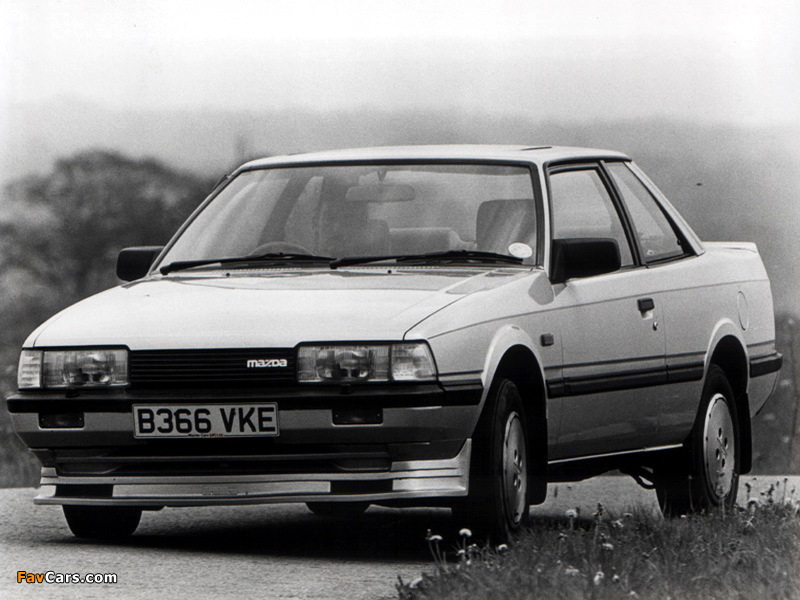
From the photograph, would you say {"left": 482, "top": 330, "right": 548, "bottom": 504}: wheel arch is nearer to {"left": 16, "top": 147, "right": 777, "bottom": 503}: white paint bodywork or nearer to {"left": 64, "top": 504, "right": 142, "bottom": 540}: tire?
{"left": 16, "top": 147, "right": 777, "bottom": 503}: white paint bodywork

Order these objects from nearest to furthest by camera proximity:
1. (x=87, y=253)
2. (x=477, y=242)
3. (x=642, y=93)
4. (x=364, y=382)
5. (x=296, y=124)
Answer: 1. (x=364, y=382)
2. (x=477, y=242)
3. (x=642, y=93)
4. (x=296, y=124)
5. (x=87, y=253)

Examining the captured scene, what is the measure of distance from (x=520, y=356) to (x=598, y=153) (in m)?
2.07

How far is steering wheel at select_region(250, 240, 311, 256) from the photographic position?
8.28 meters

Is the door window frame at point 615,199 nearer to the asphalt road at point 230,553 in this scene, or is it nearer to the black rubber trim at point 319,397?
the asphalt road at point 230,553

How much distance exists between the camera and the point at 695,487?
919cm

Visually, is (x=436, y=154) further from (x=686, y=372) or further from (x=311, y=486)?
(x=311, y=486)

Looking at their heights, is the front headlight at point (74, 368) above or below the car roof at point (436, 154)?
below

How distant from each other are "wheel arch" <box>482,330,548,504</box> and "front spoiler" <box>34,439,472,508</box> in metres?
0.61

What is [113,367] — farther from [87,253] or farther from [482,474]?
[87,253]

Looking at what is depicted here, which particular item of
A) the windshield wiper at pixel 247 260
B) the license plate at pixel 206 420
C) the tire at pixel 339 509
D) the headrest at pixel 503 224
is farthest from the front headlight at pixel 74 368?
the headrest at pixel 503 224

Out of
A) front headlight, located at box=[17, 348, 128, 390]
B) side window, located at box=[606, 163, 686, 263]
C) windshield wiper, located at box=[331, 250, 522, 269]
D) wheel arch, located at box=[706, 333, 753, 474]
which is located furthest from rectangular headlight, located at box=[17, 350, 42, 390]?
wheel arch, located at box=[706, 333, 753, 474]

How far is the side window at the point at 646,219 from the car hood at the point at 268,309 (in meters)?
1.56

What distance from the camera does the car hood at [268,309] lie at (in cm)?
708

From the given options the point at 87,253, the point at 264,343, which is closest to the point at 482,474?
the point at 264,343
